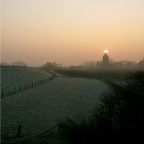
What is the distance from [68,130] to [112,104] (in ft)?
17.1

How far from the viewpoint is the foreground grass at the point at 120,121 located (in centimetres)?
2419

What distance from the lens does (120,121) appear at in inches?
1037

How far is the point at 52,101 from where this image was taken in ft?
147

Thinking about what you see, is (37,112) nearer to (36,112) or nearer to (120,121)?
(36,112)

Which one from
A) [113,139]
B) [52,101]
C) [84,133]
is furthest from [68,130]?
[52,101]

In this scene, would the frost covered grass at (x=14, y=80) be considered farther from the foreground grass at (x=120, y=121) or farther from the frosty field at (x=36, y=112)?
the foreground grass at (x=120, y=121)

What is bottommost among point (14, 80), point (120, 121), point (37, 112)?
point (37, 112)

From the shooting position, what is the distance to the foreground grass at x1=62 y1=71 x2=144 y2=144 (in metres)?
24.2

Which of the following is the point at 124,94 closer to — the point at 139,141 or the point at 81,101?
the point at 139,141

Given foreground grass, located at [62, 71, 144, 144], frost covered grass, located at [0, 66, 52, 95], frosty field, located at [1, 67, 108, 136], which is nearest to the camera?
foreground grass, located at [62, 71, 144, 144]

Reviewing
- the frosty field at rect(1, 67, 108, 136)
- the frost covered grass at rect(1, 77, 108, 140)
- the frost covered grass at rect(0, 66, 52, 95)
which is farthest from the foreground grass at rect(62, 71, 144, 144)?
the frost covered grass at rect(0, 66, 52, 95)

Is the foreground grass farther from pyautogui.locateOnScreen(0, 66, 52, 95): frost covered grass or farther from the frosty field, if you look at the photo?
pyautogui.locateOnScreen(0, 66, 52, 95): frost covered grass

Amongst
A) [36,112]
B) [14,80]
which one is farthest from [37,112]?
[14,80]

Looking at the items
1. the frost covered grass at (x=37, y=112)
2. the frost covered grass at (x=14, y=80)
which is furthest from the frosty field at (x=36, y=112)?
the frost covered grass at (x=14, y=80)
